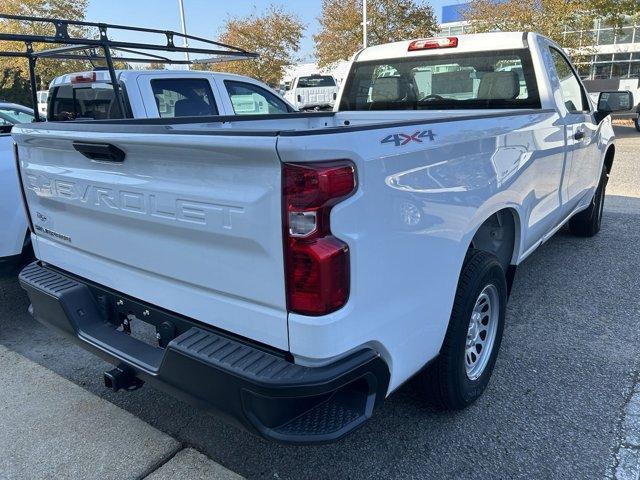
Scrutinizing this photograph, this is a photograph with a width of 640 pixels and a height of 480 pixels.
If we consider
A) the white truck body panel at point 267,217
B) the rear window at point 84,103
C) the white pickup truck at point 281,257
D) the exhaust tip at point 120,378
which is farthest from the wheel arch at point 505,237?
the rear window at point 84,103

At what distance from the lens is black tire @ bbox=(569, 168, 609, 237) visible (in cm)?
564

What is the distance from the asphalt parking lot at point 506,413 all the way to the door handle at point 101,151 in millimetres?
1476

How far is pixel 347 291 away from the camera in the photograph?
177 centimetres

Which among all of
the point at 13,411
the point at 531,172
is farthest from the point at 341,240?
the point at 13,411

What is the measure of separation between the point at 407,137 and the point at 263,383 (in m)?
1.02

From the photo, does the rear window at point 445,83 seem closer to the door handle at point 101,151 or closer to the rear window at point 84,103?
the rear window at point 84,103

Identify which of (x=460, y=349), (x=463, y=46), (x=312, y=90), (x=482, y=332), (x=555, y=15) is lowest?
(x=482, y=332)

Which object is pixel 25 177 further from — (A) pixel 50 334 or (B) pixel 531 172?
(B) pixel 531 172

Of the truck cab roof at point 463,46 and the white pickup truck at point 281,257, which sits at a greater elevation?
the truck cab roof at point 463,46

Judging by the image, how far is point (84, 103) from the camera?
6.16 m

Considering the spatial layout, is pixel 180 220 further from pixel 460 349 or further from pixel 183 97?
pixel 183 97

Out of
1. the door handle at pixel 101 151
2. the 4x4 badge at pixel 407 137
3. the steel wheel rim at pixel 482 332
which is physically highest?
the 4x4 badge at pixel 407 137

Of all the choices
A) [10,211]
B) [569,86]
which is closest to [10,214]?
[10,211]

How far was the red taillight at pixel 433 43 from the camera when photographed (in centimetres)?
439
